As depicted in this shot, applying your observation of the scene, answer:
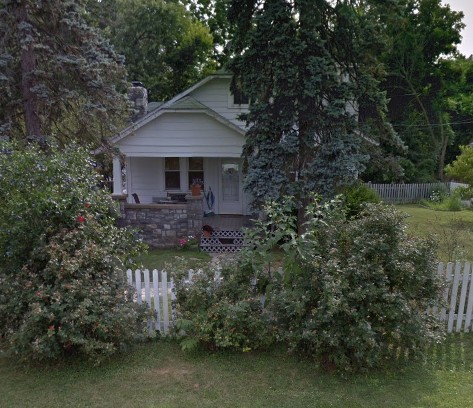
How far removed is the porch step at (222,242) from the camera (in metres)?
10.4

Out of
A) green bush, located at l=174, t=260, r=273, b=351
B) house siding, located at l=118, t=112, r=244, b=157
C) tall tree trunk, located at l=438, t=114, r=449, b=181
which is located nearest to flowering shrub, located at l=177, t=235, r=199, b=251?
house siding, located at l=118, t=112, r=244, b=157

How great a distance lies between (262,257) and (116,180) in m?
7.68

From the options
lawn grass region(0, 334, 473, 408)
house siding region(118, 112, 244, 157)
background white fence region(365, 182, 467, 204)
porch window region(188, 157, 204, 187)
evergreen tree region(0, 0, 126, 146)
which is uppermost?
evergreen tree region(0, 0, 126, 146)

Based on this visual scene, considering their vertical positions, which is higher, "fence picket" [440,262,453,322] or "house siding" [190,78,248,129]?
"house siding" [190,78,248,129]

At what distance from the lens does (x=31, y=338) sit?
4.21m

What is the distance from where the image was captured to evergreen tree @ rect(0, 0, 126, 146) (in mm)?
8547

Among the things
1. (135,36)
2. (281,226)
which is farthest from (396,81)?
(281,226)

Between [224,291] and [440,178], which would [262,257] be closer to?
[224,291]

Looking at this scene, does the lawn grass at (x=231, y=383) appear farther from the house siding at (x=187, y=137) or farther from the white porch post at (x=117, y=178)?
the white porch post at (x=117, y=178)

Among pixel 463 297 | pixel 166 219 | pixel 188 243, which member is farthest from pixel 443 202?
pixel 463 297

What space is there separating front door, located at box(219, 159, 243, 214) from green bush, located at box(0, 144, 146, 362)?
8.32 m

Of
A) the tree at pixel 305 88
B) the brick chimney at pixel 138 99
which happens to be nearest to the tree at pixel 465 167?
the tree at pixel 305 88

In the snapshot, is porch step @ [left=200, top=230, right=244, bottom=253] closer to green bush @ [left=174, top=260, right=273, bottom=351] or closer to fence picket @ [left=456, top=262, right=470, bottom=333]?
green bush @ [left=174, top=260, right=273, bottom=351]

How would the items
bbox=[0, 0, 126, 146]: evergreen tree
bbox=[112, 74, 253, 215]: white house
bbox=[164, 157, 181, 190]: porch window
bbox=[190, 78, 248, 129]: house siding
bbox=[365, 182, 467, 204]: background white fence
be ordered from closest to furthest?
bbox=[0, 0, 126, 146]: evergreen tree, bbox=[112, 74, 253, 215]: white house, bbox=[190, 78, 248, 129]: house siding, bbox=[164, 157, 181, 190]: porch window, bbox=[365, 182, 467, 204]: background white fence
